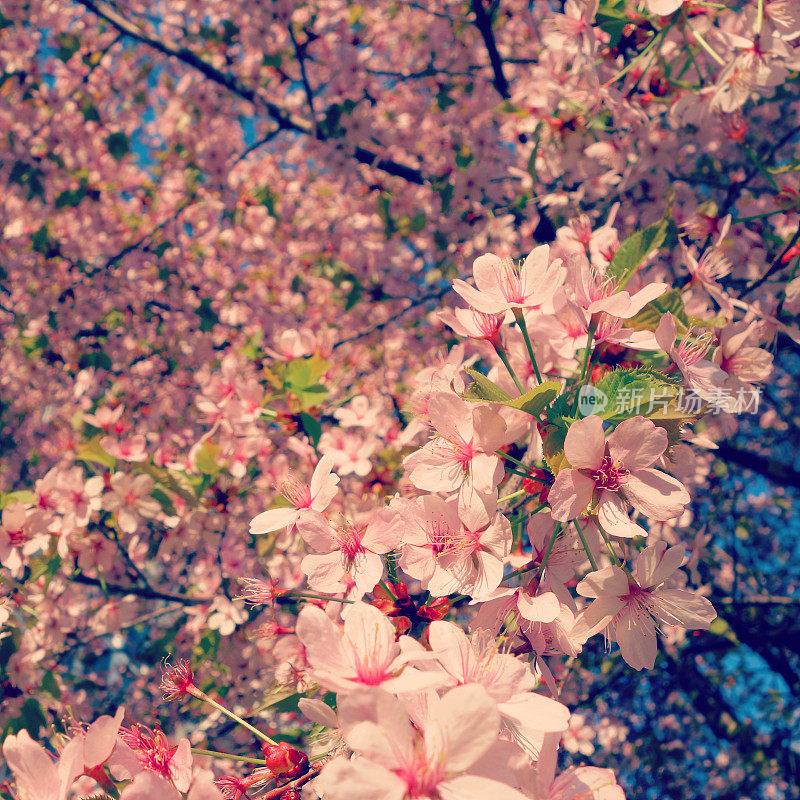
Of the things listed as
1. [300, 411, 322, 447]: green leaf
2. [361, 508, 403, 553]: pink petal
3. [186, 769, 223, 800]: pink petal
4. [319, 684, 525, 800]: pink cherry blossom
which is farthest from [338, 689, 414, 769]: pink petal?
[300, 411, 322, 447]: green leaf

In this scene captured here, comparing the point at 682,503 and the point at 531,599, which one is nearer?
the point at 682,503

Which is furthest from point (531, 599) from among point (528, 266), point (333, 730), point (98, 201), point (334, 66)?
point (98, 201)

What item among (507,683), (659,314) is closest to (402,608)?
(507,683)

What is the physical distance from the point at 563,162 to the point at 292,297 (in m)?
3.38

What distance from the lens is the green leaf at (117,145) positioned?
387 cm

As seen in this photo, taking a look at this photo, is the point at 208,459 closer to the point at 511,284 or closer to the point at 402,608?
the point at 402,608

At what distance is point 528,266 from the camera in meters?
1.39

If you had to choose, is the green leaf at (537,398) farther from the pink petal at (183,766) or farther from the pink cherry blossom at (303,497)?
the pink petal at (183,766)

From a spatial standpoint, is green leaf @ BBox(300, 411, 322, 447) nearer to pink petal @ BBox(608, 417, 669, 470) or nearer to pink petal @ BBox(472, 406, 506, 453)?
pink petal @ BBox(472, 406, 506, 453)

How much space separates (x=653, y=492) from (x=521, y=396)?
34 cm

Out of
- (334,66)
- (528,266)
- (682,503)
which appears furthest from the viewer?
(334,66)

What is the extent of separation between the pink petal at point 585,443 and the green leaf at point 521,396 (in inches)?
3.5

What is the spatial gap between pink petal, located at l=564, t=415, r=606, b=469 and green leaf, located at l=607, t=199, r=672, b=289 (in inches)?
22.8

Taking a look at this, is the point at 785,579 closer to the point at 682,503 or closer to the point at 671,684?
the point at 671,684
